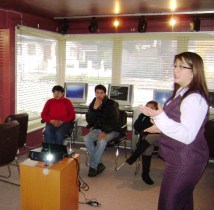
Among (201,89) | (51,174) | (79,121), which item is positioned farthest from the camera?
(79,121)

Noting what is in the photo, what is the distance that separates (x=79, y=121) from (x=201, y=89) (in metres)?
4.27

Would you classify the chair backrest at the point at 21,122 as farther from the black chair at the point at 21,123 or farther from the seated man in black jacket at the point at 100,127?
the seated man in black jacket at the point at 100,127

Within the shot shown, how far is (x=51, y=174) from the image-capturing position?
92.7 inches

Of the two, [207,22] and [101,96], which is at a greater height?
[207,22]

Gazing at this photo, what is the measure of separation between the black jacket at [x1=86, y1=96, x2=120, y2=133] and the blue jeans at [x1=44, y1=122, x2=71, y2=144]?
50 centimetres

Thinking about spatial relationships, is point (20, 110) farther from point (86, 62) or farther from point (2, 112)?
point (86, 62)

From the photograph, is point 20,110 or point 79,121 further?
point 79,121

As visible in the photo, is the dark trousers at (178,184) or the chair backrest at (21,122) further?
the chair backrest at (21,122)

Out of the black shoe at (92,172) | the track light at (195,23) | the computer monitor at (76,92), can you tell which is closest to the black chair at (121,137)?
the black shoe at (92,172)

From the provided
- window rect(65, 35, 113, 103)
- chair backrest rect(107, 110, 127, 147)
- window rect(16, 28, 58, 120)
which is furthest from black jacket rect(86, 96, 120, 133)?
window rect(65, 35, 113, 103)

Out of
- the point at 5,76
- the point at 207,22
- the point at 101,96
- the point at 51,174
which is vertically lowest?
the point at 51,174

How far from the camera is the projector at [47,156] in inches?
99.2

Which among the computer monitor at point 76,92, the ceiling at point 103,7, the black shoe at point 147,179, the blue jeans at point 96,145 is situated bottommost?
the black shoe at point 147,179

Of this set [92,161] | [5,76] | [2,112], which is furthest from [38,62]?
[92,161]
